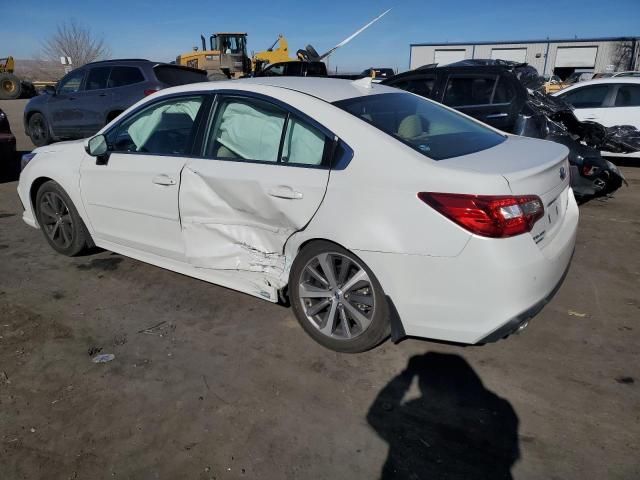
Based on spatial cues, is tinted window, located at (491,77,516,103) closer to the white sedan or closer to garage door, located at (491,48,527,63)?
the white sedan

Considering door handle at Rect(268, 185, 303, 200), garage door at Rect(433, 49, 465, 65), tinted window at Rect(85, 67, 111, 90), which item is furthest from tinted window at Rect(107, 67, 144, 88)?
garage door at Rect(433, 49, 465, 65)

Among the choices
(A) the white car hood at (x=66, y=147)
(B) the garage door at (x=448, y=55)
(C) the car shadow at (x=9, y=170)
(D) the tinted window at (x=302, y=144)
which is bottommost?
(C) the car shadow at (x=9, y=170)

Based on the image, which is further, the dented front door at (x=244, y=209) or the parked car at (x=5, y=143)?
the parked car at (x=5, y=143)

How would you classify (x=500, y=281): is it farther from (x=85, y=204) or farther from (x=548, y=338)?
(x=85, y=204)

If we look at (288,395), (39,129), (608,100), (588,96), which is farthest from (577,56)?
(288,395)

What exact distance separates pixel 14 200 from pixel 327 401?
6322mm

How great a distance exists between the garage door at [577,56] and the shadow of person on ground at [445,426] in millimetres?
51972

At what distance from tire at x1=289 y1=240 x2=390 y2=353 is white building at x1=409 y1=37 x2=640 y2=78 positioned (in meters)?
47.5

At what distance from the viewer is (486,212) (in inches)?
92.5

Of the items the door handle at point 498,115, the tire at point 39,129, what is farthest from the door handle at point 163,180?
the tire at point 39,129

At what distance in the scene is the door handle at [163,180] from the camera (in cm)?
349

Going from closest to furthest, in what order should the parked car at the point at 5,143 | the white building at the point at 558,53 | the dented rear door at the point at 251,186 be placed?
the dented rear door at the point at 251,186 → the parked car at the point at 5,143 → the white building at the point at 558,53

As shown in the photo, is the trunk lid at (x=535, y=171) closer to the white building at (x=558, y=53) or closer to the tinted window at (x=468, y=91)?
the tinted window at (x=468, y=91)

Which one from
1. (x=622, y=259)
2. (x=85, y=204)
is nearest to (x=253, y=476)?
(x=85, y=204)
